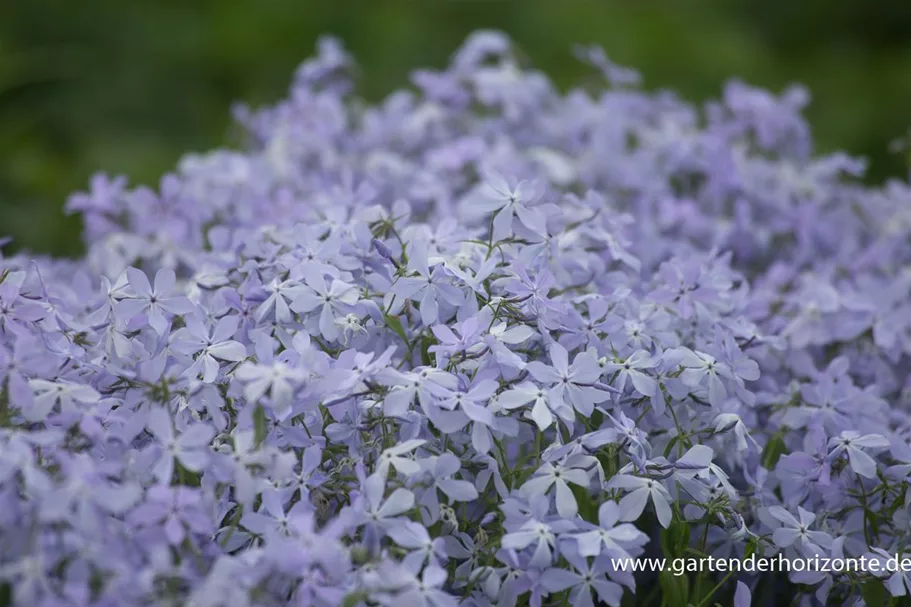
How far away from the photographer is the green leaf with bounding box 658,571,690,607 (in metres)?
1.17

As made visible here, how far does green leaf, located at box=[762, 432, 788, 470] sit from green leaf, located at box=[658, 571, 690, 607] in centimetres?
35

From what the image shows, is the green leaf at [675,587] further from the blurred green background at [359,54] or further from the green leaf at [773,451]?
the blurred green background at [359,54]

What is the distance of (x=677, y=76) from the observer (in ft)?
13.6

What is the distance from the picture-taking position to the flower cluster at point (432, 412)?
996 millimetres

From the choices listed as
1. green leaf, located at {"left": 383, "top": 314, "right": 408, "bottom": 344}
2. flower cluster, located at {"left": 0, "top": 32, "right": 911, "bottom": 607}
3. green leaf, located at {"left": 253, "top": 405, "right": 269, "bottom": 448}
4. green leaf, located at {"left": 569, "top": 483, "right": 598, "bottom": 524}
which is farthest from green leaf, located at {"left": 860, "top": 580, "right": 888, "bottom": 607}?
green leaf, located at {"left": 253, "top": 405, "right": 269, "bottom": 448}

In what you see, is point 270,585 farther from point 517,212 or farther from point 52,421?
point 517,212

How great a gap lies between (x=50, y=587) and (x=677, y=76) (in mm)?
3738

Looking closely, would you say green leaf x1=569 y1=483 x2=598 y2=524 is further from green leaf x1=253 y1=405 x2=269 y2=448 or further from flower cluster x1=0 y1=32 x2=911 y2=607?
green leaf x1=253 y1=405 x2=269 y2=448

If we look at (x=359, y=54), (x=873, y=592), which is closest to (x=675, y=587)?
(x=873, y=592)

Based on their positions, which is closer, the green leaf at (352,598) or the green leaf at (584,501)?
the green leaf at (352,598)

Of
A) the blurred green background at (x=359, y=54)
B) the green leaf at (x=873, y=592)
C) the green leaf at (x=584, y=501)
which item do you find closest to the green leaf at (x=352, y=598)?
the green leaf at (x=584, y=501)

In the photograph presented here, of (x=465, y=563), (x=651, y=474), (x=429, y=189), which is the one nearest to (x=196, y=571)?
(x=465, y=563)

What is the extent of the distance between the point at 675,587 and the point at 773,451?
424 millimetres

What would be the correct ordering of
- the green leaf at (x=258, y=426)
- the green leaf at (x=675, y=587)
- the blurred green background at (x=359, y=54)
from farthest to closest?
the blurred green background at (x=359, y=54) < the green leaf at (x=675, y=587) < the green leaf at (x=258, y=426)
